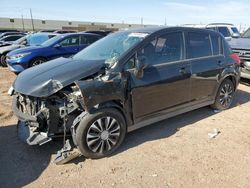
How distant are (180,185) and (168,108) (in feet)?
5.26

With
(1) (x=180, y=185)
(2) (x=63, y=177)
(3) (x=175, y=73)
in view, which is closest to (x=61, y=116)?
(2) (x=63, y=177)

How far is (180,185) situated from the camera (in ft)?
10.4

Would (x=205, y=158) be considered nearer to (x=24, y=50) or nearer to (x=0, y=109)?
(x=0, y=109)

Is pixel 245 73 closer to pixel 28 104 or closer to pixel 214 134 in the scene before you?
pixel 214 134

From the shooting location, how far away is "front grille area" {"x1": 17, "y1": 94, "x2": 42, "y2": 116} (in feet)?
11.9

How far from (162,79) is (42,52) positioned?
20.9ft

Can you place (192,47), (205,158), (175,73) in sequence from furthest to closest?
(192,47) → (175,73) → (205,158)

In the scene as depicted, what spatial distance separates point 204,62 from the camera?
16.3 ft

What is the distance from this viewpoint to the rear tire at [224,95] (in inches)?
218

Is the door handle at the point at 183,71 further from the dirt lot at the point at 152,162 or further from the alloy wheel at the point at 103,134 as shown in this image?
the alloy wheel at the point at 103,134

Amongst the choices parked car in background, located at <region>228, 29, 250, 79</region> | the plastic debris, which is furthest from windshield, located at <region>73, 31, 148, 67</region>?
parked car in background, located at <region>228, 29, 250, 79</region>

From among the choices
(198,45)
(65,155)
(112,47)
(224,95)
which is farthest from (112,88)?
(224,95)

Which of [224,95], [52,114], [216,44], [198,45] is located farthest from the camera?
[224,95]

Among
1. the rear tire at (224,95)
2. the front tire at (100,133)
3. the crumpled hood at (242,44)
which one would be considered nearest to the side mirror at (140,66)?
the front tire at (100,133)
